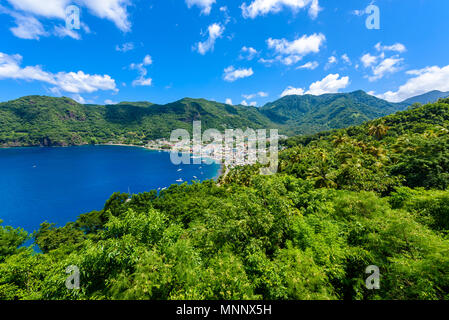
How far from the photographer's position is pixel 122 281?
6.08m

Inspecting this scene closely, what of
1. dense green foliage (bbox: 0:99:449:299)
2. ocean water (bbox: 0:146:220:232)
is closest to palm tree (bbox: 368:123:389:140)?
dense green foliage (bbox: 0:99:449:299)

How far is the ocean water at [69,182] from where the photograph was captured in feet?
144

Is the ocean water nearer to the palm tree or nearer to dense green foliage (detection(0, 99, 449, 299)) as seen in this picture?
dense green foliage (detection(0, 99, 449, 299))

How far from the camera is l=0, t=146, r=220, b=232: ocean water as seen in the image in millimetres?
43812

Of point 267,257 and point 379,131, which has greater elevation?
point 379,131

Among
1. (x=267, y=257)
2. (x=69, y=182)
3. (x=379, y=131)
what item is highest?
(x=379, y=131)

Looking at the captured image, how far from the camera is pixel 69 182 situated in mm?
66625

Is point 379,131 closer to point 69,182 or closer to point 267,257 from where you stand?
point 267,257

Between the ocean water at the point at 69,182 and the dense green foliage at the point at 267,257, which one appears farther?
the ocean water at the point at 69,182

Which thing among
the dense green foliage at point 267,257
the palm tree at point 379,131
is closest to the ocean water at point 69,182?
the dense green foliage at point 267,257

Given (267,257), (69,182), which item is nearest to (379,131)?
(267,257)

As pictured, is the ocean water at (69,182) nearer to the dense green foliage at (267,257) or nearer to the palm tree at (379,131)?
the dense green foliage at (267,257)

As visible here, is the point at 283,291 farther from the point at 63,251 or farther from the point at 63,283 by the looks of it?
the point at 63,251
